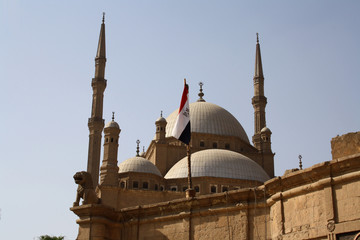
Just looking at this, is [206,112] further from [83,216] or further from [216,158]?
[83,216]

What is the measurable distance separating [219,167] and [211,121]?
7.50 m

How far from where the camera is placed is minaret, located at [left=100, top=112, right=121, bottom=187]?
1128 inches

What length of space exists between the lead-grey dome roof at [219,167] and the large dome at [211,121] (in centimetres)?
493

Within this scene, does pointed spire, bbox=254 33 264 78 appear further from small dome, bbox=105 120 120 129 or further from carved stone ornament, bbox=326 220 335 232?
carved stone ornament, bbox=326 220 335 232

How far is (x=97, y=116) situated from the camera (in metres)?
33.0

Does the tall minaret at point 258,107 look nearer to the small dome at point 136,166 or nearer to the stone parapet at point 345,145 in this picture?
the small dome at point 136,166

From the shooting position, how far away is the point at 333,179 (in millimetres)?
7258

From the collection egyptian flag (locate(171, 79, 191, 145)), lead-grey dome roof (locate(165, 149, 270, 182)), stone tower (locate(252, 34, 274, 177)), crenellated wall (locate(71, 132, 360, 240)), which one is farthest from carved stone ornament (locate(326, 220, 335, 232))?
stone tower (locate(252, 34, 274, 177))

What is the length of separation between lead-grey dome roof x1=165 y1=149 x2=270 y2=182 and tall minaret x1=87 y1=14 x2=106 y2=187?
431 centimetres

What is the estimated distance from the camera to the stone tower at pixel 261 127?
37000 mm

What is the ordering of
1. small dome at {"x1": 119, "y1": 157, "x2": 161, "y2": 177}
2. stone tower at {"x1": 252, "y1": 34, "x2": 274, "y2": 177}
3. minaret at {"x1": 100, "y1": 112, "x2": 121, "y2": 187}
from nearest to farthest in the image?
1. minaret at {"x1": 100, "y1": 112, "x2": 121, "y2": 187}
2. small dome at {"x1": 119, "y1": 157, "x2": 161, "y2": 177}
3. stone tower at {"x1": 252, "y1": 34, "x2": 274, "y2": 177}

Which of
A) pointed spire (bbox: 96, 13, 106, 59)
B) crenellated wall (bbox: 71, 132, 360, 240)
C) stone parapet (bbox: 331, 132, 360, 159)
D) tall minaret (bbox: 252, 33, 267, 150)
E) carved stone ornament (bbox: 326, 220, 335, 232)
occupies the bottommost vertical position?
carved stone ornament (bbox: 326, 220, 335, 232)

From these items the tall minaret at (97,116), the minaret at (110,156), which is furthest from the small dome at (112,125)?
the tall minaret at (97,116)

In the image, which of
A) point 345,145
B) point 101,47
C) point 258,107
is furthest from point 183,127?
point 258,107
